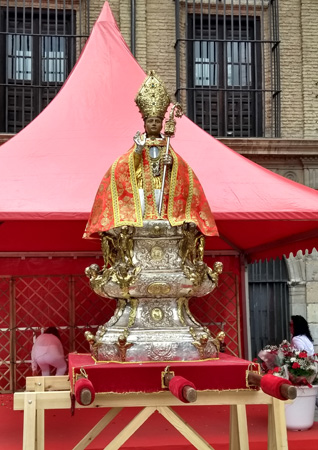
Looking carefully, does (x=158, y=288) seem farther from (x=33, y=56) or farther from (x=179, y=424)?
(x=33, y=56)

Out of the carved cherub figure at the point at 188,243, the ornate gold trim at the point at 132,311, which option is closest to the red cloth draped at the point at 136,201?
the carved cherub figure at the point at 188,243

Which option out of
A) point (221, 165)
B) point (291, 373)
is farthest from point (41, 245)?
point (291, 373)

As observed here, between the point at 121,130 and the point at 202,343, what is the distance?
3.27 meters

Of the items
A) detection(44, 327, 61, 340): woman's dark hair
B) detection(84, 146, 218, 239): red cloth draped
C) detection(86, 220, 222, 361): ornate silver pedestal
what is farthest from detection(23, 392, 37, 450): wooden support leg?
detection(44, 327, 61, 340): woman's dark hair

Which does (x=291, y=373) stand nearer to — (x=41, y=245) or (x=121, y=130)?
(x=121, y=130)

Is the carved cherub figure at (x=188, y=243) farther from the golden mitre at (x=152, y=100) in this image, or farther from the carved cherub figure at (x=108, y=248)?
the golden mitre at (x=152, y=100)

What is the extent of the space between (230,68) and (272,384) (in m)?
9.80

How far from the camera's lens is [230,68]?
12.5 meters

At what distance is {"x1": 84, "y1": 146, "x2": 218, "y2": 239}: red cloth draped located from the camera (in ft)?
14.6

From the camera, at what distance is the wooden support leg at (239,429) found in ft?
14.3

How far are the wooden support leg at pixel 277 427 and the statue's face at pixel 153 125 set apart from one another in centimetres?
198

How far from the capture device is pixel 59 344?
8.16 metres

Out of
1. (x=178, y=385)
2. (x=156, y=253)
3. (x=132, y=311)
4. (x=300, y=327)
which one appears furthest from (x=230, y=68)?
(x=178, y=385)

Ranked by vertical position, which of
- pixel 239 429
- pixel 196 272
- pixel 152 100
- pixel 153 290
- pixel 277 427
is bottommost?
pixel 239 429
